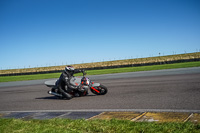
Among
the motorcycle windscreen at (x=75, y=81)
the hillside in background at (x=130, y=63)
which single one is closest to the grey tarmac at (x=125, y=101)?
the motorcycle windscreen at (x=75, y=81)

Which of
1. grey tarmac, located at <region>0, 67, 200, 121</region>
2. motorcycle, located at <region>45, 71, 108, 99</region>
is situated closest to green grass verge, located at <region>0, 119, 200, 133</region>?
grey tarmac, located at <region>0, 67, 200, 121</region>

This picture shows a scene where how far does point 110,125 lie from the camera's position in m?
4.06

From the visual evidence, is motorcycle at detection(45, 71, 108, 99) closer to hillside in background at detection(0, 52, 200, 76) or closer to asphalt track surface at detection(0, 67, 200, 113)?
asphalt track surface at detection(0, 67, 200, 113)

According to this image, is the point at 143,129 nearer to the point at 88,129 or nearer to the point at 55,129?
the point at 88,129

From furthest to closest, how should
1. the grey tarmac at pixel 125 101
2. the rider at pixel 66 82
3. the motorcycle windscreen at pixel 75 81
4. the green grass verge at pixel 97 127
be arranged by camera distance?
1. the motorcycle windscreen at pixel 75 81
2. the rider at pixel 66 82
3. the grey tarmac at pixel 125 101
4. the green grass verge at pixel 97 127

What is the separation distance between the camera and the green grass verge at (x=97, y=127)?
11.9 feet

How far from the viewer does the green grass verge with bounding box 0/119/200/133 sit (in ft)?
11.9

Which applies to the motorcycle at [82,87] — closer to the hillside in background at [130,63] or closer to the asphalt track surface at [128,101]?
the asphalt track surface at [128,101]

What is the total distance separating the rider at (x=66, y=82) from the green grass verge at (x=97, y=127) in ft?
13.1

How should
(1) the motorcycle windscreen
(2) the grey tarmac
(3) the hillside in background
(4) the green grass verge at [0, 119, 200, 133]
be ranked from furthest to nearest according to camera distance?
(3) the hillside in background < (1) the motorcycle windscreen < (2) the grey tarmac < (4) the green grass verge at [0, 119, 200, 133]

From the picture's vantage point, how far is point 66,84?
8.85 metres

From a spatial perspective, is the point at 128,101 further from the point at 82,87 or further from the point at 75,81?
the point at 75,81

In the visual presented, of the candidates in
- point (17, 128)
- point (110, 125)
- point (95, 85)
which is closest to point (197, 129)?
point (110, 125)

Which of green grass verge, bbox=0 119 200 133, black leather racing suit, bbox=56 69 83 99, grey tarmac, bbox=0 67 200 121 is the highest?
black leather racing suit, bbox=56 69 83 99
